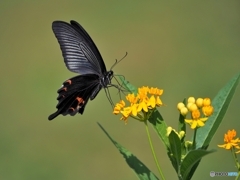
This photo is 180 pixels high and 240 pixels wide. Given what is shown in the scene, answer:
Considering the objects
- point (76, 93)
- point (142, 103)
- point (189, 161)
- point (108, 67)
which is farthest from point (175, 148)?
point (108, 67)

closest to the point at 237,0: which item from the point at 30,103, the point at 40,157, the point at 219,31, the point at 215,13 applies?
the point at 215,13

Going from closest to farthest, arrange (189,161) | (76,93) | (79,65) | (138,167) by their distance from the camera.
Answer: (189,161), (138,167), (76,93), (79,65)

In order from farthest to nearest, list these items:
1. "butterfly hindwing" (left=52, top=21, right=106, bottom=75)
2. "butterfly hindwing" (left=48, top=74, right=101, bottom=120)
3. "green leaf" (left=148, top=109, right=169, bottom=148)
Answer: "butterfly hindwing" (left=52, top=21, right=106, bottom=75) < "butterfly hindwing" (left=48, top=74, right=101, bottom=120) < "green leaf" (left=148, top=109, right=169, bottom=148)

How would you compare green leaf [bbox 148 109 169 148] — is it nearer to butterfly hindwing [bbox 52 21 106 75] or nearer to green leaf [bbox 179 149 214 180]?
green leaf [bbox 179 149 214 180]

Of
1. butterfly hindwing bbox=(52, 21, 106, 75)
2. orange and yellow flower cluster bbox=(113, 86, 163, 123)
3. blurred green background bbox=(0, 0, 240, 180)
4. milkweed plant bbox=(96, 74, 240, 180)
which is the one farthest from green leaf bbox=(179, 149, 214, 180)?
blurred green background bbox=(0, 0, 240, 180)

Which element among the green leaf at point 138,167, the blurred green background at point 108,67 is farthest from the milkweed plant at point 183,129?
the blurred green background at point 108,67

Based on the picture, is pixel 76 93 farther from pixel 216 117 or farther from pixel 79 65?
pixel 216 117

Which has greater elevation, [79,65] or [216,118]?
[79,65]
